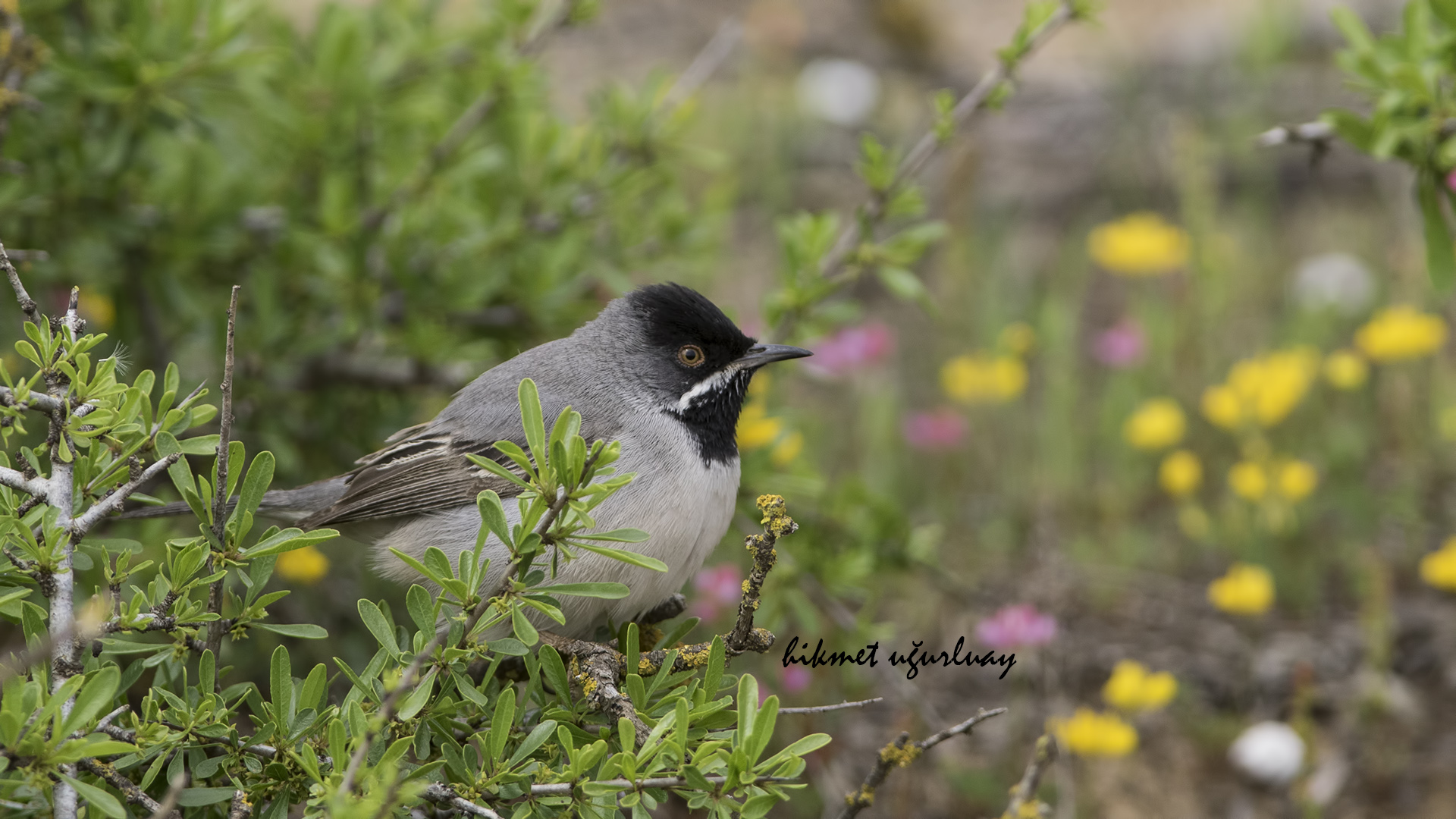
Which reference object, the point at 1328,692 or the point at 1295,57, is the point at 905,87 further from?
the point at 1328,692

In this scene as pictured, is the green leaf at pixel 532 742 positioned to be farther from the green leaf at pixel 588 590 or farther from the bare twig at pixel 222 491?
the bare twig at pixel 222 491

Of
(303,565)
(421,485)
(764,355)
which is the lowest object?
(303,565)

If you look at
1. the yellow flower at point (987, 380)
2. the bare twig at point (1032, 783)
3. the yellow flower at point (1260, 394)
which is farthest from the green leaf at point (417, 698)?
the yellow flower at point (987, 380)

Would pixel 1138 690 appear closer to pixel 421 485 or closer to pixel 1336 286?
pixel 421 485

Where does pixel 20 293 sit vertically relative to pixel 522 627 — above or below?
above

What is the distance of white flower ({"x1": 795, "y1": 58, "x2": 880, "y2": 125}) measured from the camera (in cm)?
1039

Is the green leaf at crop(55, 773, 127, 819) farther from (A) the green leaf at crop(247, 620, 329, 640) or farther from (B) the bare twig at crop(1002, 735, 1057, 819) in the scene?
(B) the bare twig at crop(1002, 735, 1057, 819)

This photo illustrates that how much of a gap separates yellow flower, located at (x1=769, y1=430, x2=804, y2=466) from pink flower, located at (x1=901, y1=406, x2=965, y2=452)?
2.36 meters

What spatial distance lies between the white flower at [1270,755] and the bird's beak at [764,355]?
8.79 feet

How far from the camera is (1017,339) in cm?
707

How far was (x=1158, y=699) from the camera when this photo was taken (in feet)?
14.9

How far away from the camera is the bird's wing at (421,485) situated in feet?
11.9

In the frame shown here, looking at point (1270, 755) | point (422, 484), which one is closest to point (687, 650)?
point (422, 484)

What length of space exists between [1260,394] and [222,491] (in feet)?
17.2
